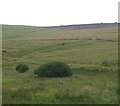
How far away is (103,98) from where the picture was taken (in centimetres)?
2581

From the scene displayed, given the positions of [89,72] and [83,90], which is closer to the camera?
[83,90]

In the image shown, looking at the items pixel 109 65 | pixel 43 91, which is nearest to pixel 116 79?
pixel 43 91

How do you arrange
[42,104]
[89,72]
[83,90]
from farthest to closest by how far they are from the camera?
1. [89,72]
2. [83,90]
3. [42,104]

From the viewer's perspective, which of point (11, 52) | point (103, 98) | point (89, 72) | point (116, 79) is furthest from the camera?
point (11, 52)

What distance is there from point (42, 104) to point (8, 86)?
33.1 feet

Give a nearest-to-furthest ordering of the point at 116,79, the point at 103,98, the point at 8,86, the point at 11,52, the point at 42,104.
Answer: the point at 42,104, the point at 103,98, the point at 8,86, the point at 116,79, the point at 11,52

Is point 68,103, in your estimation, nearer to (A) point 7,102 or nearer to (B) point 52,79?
(A) point 7,102

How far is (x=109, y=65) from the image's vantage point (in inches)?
1887

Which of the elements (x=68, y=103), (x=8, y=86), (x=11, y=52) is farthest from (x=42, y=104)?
(x=11, y=52)

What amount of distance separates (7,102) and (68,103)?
418 centimetres

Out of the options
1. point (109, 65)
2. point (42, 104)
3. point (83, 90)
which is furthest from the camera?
point (109, 65)

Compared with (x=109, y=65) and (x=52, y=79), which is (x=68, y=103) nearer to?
(x=52, y=79)

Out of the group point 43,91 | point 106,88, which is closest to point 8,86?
point 43,91

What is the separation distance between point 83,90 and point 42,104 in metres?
6.40
